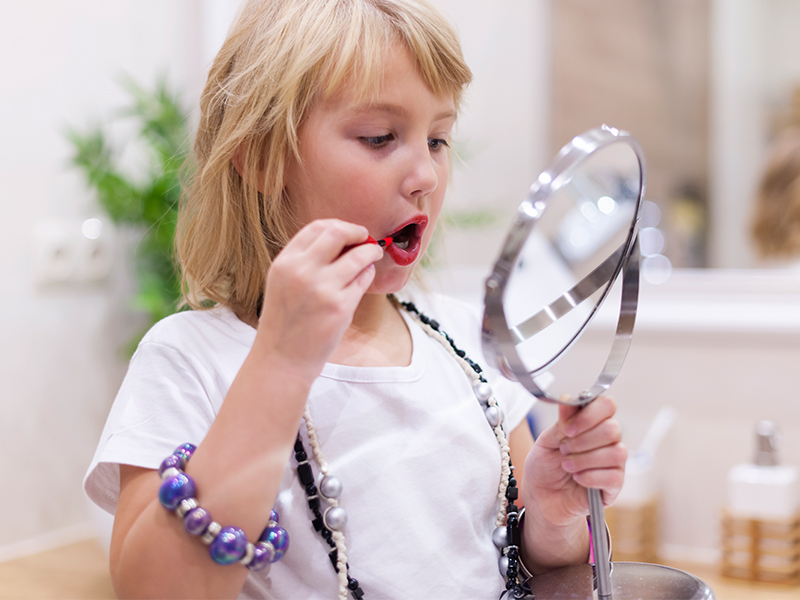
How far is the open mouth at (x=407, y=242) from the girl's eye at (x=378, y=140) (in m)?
0.06

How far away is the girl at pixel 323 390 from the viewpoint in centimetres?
45

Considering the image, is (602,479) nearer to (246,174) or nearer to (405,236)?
(405,236)

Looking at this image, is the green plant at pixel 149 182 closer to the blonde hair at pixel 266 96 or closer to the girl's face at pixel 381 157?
the blonde hair at pixel 266 96

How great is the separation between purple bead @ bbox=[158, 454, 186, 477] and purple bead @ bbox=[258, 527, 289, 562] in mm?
66

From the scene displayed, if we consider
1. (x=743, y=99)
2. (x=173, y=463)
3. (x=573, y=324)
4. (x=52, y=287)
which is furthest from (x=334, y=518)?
(x=743, y=99)

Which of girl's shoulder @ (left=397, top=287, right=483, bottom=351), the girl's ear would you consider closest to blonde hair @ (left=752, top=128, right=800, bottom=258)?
girl's shoulder @ (left=397, top=287, right=483, bottom=351)

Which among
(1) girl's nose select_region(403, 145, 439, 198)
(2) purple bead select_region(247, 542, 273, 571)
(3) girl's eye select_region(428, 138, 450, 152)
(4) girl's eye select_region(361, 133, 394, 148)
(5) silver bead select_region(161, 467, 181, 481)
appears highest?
(4) girl's eye select_region(361, 133, 394, 148)

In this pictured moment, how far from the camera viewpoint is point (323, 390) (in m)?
0.57

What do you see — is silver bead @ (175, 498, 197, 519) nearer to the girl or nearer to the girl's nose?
the girl

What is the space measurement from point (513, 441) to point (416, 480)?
0.43 ft

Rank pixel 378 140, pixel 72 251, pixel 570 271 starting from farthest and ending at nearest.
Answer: pixel 570 271 → pixel 72 251 → pixel 378 140

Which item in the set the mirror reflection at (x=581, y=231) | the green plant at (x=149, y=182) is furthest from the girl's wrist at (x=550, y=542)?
the green plant at (x=149, y=182)

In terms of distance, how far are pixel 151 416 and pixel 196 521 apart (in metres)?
0.10

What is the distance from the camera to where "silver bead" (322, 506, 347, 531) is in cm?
52
